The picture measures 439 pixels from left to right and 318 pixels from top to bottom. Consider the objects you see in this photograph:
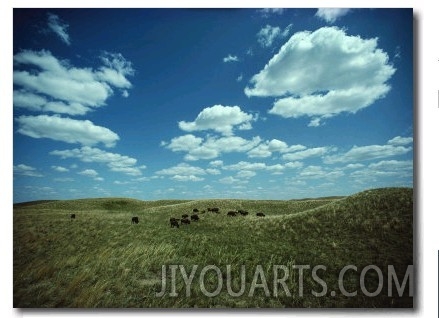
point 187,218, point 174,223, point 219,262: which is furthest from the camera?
point 187,218

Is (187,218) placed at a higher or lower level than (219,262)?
higher

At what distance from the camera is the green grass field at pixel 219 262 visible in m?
5.61

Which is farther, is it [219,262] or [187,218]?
[187,218]

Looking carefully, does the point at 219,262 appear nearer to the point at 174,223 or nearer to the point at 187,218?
the point at 174,223

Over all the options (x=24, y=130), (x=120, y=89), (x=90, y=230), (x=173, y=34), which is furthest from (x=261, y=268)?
(x=24, y=130)

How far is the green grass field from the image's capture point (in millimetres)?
5605

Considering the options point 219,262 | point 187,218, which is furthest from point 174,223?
point 219,262

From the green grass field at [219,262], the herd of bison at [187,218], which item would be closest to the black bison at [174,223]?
the herd of bison at [187,218]

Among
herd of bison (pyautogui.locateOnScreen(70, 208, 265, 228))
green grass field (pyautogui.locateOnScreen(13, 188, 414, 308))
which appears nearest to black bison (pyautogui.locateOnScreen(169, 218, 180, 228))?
herd of bison (pyautogui.locateOnScreen(70, 208, 265, 228))

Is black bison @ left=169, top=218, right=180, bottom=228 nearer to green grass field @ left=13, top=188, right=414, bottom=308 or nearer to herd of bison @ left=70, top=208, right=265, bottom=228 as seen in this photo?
herd of bison @ left=70, top=208, right=265, bottom=228

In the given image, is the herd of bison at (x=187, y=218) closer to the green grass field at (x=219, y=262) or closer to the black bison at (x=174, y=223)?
the black bison at (x=174, y=223)

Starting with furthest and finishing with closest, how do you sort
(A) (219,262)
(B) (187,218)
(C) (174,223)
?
(B) (187,218) < (C) (174,223) < (A) (219,262)

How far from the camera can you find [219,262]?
621 cm
